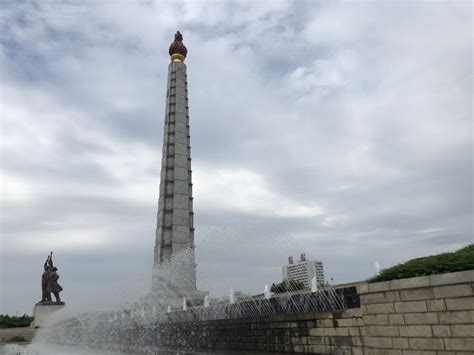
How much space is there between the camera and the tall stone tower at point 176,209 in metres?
31.3

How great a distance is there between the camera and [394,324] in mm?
9016

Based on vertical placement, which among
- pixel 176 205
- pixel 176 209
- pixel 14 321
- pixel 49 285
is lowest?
pixel 14 321

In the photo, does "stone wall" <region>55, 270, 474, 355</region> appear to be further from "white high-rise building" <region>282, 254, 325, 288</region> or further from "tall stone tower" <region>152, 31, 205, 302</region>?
"tall stone tower" <region>152, 31, 205, 302</region>

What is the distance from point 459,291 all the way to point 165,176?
96.5 ft

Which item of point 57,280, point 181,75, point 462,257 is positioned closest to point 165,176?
point 181,75

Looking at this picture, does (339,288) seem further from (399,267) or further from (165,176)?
(165,176)

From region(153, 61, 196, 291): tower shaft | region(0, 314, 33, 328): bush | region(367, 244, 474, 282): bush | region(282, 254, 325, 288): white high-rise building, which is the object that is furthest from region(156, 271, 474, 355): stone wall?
region(0, 314, 33, 328): bush

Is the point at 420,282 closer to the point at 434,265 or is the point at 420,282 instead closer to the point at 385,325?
the point at 434,265

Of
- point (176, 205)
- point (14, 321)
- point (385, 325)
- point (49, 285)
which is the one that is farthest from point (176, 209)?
point (14, 321)

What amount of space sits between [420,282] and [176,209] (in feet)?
88.2

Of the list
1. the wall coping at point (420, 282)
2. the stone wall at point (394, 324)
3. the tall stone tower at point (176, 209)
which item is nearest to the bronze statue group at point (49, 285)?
the tall stone tower at point (176, 209)

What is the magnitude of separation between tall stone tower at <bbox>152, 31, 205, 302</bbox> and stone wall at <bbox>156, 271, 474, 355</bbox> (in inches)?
706

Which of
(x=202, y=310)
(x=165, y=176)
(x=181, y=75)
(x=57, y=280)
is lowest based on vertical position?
(x=202, y=310)

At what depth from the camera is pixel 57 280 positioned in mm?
40969
